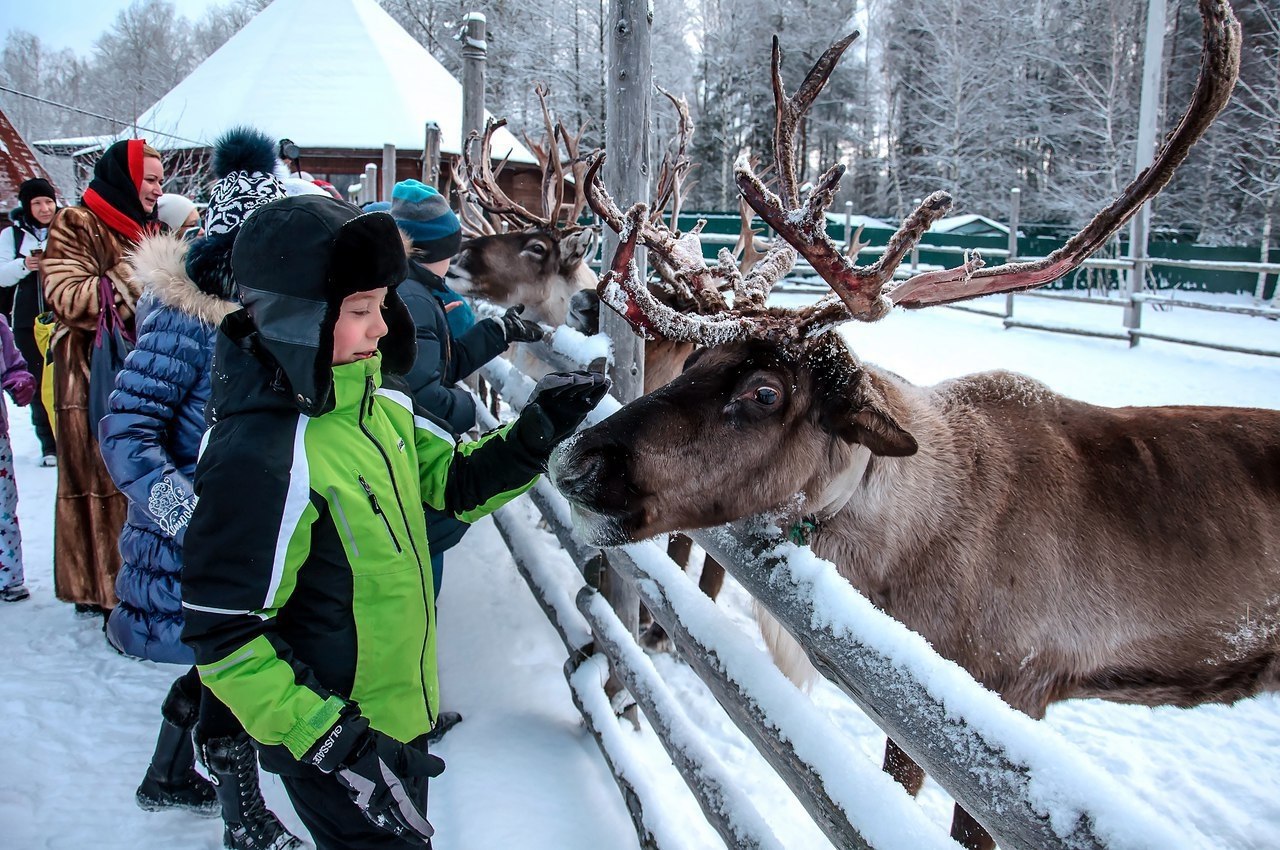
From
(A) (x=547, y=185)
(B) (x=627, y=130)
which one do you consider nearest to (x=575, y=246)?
(A) (x=547, y=185)

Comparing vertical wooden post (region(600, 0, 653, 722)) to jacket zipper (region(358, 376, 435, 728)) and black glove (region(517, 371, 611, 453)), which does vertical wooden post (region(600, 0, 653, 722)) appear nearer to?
black glove (region(517, 371, 611, 453))

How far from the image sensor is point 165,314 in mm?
2498

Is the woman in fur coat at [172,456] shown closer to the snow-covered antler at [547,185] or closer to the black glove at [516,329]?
the black glove at [516,329]

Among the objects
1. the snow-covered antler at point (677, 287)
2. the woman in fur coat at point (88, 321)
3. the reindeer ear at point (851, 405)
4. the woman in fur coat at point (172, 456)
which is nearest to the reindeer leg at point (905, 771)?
the reindeer ear at point (851, 405)

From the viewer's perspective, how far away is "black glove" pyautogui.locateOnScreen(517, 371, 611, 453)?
1990 millimetres

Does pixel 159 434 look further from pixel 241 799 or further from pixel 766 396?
pixel 766 396

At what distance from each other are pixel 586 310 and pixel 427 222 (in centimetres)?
100

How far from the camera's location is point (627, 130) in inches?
122

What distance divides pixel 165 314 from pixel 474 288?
9.70ft

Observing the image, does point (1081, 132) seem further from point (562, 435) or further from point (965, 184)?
point (562, 435)

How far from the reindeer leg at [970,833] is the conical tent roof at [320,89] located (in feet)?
45.5

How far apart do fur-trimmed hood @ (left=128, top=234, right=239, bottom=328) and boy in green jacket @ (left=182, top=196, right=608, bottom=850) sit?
34.7 inches

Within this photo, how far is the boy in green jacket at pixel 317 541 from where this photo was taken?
1519mm

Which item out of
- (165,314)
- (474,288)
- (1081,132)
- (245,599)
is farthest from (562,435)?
(1081,132)
